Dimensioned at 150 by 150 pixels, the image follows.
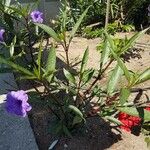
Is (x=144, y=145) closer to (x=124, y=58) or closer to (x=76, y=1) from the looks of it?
(x=124, y=58)

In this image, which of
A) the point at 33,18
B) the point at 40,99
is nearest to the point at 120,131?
the point at 40,99

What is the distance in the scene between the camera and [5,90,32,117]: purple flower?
2975 mm

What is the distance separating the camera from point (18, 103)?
3021 millimetres

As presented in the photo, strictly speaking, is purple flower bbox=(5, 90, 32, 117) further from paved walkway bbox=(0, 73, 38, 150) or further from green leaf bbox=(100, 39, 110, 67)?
green leaf bbox=(100, 39, 110, 67)

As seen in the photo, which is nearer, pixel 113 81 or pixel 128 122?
pixel 113 81

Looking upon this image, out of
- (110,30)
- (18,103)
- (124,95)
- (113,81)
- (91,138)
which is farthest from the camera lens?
(110,30)

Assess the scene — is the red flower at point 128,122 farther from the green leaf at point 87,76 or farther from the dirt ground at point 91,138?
the green leaf at point 87,76

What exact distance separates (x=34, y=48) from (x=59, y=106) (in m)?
2.40

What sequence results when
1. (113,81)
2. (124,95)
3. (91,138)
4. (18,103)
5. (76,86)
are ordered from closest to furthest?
(124,95) → (18,103) → (113,81) → (76,86) → (91,138)

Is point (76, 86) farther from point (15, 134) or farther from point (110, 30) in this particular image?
point (110, 30)

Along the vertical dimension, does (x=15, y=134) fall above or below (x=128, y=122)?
below

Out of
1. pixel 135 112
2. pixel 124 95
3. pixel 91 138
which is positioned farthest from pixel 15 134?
pixel 124 95

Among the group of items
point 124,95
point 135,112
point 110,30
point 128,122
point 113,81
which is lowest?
point 128,122

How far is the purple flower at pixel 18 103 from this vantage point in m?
2.97
